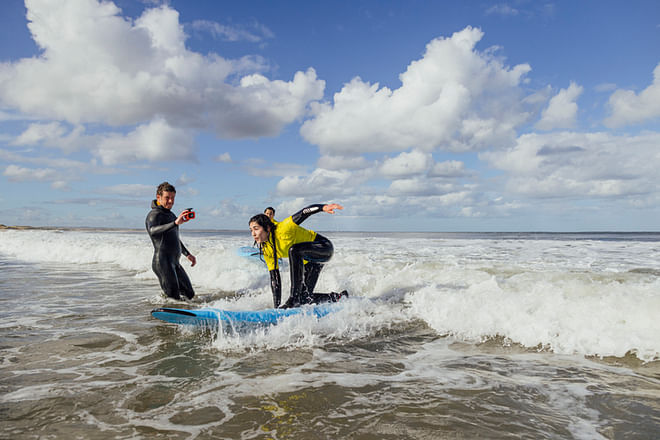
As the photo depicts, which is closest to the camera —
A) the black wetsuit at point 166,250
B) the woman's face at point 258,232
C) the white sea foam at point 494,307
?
the white sea foam at point 494,307

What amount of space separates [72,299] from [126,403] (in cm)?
617

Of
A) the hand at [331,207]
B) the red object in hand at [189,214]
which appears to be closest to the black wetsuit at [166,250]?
the red object in hand at [189,214]

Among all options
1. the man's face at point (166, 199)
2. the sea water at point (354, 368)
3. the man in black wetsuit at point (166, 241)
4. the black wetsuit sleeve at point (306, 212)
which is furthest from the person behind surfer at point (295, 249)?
the man's face at point (166, 199)

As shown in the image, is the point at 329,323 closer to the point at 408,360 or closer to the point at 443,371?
the point at 408,360

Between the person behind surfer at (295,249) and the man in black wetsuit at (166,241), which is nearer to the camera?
the person behind surfer at (295,249)

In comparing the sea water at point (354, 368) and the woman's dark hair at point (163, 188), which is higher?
the woman's dark hair at point (163, 188)

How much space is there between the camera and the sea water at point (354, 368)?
10.1 ft

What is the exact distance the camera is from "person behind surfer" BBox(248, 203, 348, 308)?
5988 mm

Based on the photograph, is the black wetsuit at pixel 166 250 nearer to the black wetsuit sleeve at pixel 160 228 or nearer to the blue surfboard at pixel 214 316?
the black wetsuit sleeve at pixel 160 228

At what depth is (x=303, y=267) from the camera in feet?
21.3

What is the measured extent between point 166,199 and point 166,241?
0.74 m

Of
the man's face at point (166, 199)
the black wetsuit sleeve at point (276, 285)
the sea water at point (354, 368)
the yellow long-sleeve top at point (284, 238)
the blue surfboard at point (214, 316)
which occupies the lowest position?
the sea water at point (354, 368)

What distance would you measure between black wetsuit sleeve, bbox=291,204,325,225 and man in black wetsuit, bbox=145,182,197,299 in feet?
6.32

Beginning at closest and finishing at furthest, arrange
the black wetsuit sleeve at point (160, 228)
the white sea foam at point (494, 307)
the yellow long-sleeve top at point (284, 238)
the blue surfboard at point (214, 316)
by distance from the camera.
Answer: the white sea foam at point (494, 307), the blue surfboard at point (214, 316), the yellow long-sleeve top at point (284, 238), the black wetsuit sleeve at point (160, 228)
